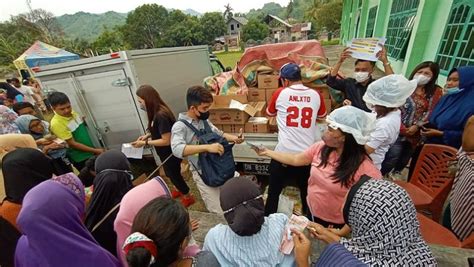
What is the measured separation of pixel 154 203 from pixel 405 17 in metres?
10.4

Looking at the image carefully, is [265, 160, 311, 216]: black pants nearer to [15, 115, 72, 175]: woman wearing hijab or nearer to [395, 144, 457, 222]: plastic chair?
[395, 144, 457, 222]: plastic chair

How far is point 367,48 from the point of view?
2.98 metres

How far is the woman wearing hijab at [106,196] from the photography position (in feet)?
5.92

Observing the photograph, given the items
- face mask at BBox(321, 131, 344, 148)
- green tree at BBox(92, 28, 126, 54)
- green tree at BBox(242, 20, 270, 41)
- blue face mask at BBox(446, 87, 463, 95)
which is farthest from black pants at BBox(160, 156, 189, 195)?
green tree at BBox(242, 20, 270, 41)

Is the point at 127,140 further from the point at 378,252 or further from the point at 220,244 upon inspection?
the point at 378,252

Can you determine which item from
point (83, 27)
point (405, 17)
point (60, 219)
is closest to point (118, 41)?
point (405, 17)

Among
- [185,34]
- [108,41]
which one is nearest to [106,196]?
[185,34]

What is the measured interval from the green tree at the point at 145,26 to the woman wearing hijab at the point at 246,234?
2070 inches

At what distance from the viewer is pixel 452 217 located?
6.64 ft

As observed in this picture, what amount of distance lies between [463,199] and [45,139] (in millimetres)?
4918

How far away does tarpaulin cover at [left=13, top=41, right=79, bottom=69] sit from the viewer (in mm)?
11562

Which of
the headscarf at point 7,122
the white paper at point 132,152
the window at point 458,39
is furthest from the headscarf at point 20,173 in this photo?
the window at point 458,39

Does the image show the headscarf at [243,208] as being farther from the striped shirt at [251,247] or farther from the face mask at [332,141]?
the face mask at [332,141]

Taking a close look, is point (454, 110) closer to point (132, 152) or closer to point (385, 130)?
point (385, 130)
